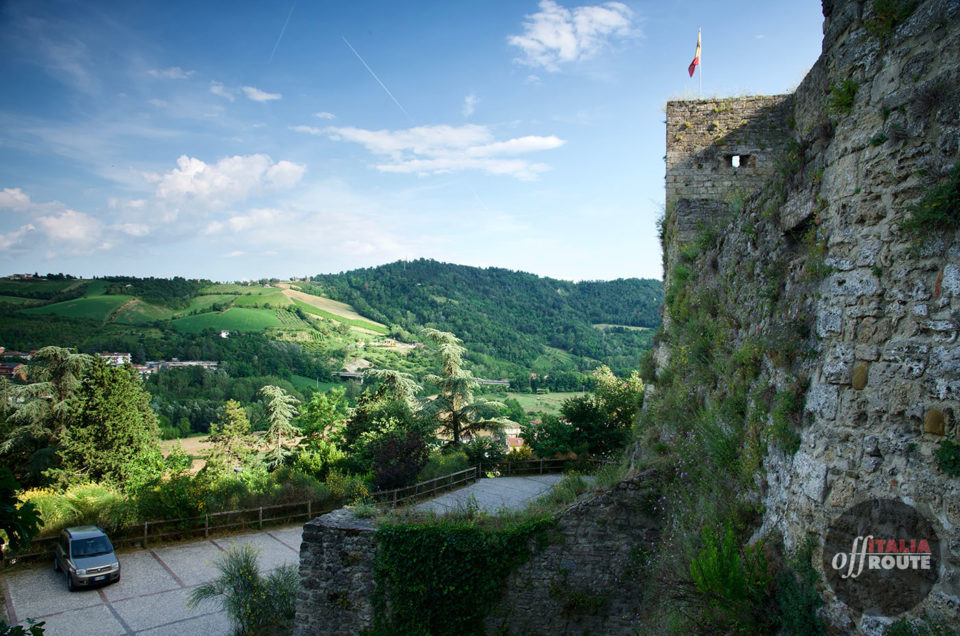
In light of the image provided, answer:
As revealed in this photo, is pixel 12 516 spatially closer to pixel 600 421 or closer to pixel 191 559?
pixel 191 559

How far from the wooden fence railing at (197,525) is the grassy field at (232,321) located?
226 ft

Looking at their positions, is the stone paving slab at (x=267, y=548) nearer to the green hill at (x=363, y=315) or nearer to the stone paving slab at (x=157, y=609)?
the stone paving slab at (x=157, y=609)

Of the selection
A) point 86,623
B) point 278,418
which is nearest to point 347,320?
point 278,418

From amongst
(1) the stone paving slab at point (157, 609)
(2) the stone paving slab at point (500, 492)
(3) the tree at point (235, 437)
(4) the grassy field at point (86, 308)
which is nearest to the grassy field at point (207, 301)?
(4) the grassy field at point (86, 308)

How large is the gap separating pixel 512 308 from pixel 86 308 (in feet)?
212

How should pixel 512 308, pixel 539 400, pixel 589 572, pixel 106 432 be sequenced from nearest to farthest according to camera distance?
1. pixel 589 572
2. pixel 106 432
3. pixel 539 400
4. pixel 512 308

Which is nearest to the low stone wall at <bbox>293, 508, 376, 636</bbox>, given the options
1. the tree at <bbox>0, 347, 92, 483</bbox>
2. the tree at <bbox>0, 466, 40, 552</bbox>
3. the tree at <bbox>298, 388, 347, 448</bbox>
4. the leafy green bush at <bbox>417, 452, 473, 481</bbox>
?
the tree at <bbox>0, 466, 40, 552</bbox>

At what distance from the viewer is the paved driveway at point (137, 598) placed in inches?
344

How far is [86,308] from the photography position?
6800 centimetres

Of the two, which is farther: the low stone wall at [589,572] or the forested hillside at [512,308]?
the forested hillside at [512,308]

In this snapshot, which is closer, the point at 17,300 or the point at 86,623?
the point at 86,623

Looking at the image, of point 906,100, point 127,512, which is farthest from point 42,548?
point 906,100

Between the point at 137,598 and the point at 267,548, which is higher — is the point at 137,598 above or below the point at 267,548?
above

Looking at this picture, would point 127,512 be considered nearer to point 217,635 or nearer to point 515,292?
point 217,635
